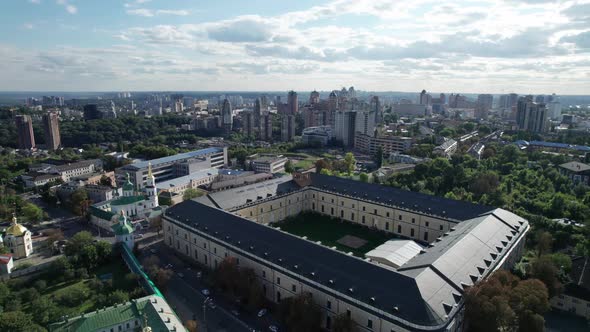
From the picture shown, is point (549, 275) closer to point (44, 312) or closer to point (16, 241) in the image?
point (44, 312)

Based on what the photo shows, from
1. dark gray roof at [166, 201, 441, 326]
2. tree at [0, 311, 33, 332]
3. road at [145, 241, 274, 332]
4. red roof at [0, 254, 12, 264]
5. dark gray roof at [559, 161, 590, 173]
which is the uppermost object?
dark gray roof at [166, 201, 441, 326]

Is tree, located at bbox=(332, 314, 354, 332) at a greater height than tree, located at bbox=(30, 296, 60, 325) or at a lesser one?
greater

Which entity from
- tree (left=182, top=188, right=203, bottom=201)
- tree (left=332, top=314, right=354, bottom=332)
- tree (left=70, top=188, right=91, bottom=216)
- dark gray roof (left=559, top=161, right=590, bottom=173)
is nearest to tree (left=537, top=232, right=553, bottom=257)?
tree (left=332, top=314, right=354, bottom=332)

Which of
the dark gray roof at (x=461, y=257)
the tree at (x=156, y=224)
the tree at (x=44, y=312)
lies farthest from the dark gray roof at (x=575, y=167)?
the tree at (x=44, y=312)

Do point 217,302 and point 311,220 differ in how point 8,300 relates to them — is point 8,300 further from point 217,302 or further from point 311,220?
point 311,220

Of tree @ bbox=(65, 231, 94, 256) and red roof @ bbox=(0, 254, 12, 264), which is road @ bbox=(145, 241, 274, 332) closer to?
tree @ bbox=(65, 231, 94, 256)

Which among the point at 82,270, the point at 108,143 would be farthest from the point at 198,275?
the point at 108,143
